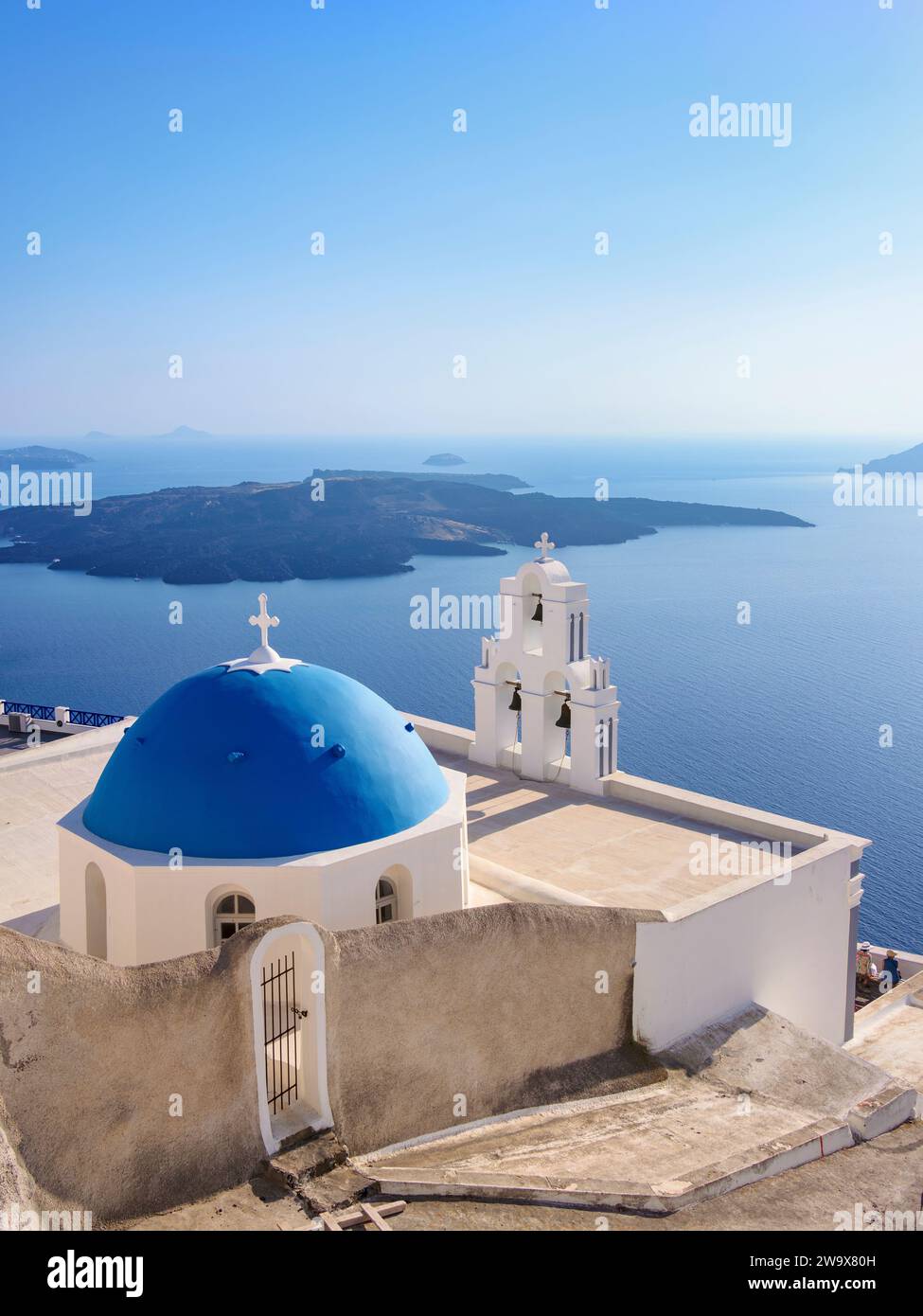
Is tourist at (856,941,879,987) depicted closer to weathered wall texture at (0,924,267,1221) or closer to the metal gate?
the metal gate

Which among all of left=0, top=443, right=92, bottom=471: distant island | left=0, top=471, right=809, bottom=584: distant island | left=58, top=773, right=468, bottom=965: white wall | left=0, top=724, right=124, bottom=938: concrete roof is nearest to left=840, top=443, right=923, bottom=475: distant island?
→ left=0, top=471, right=809, bottom=584: distant island

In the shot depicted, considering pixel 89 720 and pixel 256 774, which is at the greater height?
pixel 256 774

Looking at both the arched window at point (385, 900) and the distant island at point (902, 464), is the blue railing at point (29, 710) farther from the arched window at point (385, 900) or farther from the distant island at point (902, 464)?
the distant island at point (902, 464)

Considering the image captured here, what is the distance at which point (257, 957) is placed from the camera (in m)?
8.77

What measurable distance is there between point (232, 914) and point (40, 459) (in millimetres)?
177988

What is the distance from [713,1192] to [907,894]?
26205 mm

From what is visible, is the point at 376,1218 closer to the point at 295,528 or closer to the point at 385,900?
the point at 385,900

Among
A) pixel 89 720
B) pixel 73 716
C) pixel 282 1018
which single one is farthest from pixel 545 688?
pixel 73 716

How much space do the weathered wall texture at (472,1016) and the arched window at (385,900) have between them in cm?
117

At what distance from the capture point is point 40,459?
17362cm

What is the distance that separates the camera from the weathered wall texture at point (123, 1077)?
749cm

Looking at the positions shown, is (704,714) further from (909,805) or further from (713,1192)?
(713,1192)

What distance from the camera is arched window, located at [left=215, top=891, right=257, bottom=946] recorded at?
34.6 ft

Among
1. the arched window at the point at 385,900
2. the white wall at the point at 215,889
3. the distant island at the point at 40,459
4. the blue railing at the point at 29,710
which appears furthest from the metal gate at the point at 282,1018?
the distant island at the point at 40,459
